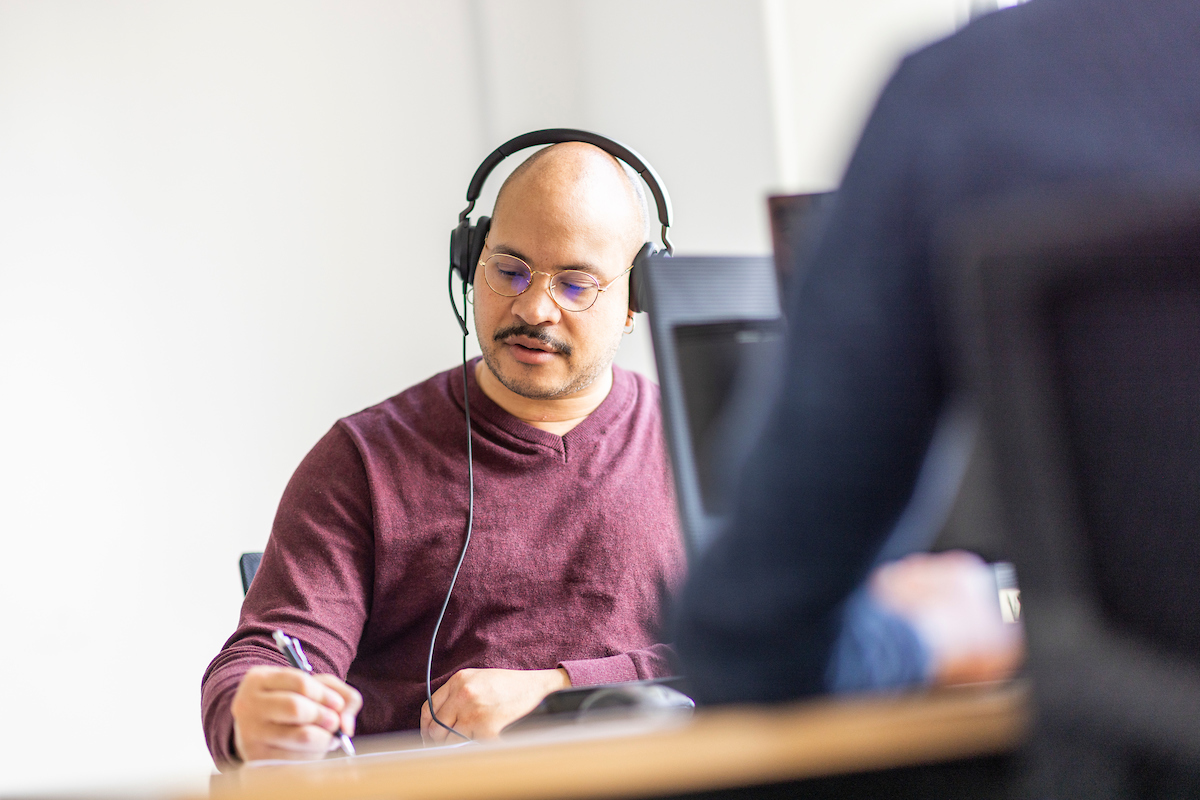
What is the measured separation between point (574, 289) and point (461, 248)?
0.17m

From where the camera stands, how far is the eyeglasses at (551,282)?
1.30 meters

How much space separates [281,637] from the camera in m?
0.80

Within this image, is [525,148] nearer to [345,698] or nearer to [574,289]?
[574,289]

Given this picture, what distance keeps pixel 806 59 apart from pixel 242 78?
1.18 m

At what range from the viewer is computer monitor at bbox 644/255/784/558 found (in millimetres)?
774

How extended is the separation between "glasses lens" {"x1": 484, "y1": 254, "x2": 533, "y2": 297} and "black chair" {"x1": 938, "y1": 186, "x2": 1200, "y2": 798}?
3.22 ft

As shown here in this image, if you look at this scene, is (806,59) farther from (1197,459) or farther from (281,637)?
(1197,459)

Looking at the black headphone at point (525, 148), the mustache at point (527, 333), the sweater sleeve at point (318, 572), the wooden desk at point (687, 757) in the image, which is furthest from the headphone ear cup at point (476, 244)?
the wooden desk at point (687, 757)

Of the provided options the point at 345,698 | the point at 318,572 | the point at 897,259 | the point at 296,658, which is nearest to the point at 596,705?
the point at 345,698

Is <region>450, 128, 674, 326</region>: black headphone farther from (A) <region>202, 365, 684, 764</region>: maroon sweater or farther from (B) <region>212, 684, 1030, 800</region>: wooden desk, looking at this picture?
(B) <region>212, 684, 1030, 800</region>: wooden desk

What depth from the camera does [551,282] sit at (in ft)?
4.27

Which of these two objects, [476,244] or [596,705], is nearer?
[596,705]

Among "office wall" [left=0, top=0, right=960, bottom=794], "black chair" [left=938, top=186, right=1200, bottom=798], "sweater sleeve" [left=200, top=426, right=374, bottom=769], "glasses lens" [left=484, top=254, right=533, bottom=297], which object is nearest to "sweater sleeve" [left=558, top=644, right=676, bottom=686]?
"sweater sleeve" [left=200, top=426, right=374, bottom=769]

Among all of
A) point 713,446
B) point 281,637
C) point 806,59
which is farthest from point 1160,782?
point 806,59
